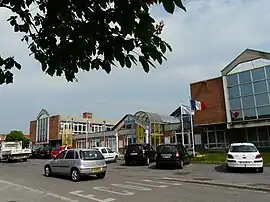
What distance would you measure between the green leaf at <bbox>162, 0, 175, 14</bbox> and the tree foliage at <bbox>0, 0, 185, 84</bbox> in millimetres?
65

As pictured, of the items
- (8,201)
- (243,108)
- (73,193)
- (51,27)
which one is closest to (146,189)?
(73,193)

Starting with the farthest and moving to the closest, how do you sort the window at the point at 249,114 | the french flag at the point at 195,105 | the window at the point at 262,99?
the french flag at the point at 195,105 < the window at the point at 249,114 < the window at the point at 262,99

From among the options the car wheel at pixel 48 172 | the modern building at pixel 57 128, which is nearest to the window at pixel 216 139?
the car wheel at pixel 48 172

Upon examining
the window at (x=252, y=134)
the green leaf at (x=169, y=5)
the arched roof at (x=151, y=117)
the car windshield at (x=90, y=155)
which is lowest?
the car windshield at (x=90, y=155)

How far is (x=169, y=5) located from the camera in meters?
2.43

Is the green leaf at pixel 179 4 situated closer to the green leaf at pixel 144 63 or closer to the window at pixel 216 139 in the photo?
the green leaf at pixel 144 63

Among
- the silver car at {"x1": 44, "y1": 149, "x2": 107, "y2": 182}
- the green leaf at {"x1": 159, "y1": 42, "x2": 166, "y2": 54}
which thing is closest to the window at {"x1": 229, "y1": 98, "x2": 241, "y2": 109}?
the silver car at {"x1": 44, "y1": 149, "x2": 107, "y2": 182}

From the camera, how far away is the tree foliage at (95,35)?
2.76 meters

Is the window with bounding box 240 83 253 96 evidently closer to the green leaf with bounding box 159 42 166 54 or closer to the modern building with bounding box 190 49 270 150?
the modern building with bounding box 190 49 270 150

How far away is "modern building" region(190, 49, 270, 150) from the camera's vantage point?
30656 mm

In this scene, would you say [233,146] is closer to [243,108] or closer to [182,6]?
[243,108]

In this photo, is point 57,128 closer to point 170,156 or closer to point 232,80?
point 232,80

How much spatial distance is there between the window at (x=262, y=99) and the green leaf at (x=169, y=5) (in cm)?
3021

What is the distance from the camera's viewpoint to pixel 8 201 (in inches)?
407
